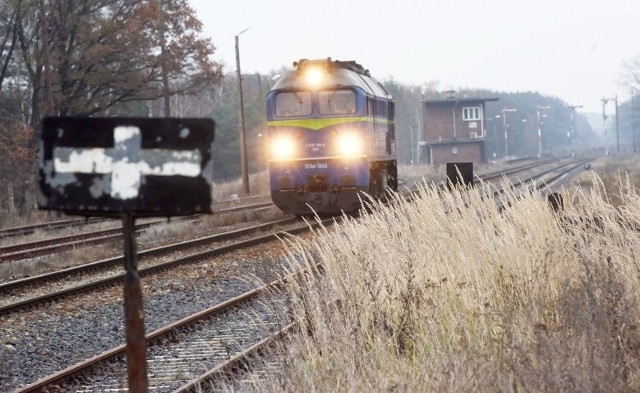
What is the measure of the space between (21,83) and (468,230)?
30.5 meters

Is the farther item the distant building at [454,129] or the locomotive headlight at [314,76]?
the distant building at [454,129]

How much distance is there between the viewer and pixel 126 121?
3568 mm

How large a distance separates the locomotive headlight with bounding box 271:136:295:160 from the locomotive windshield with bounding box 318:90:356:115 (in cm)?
94

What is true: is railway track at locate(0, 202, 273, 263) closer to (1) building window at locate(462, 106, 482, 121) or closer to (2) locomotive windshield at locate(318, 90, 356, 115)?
(2) locomotive windshield at locate(318, 90, 356, 115)

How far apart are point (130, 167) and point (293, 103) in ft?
54.4

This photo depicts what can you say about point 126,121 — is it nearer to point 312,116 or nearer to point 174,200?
point 174,200

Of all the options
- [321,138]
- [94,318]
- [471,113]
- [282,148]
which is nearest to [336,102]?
[321,138]

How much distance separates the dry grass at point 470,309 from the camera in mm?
4773

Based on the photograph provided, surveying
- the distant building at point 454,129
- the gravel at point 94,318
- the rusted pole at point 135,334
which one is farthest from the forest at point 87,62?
the distant building at point 454,129

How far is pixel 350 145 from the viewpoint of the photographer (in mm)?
19344

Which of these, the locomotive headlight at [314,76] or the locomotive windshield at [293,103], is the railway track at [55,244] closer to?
the locomotive windshield at [293,103]

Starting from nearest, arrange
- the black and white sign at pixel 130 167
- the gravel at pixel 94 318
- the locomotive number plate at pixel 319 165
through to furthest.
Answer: the black and white sign at pixel 130 167
the gravel at pixel 94 318
the locomotive number plate at pixel 319 165

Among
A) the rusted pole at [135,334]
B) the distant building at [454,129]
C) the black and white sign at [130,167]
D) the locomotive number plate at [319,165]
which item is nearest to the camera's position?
the black and white sign at [130,167]

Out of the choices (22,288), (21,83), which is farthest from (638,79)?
(22,288)
